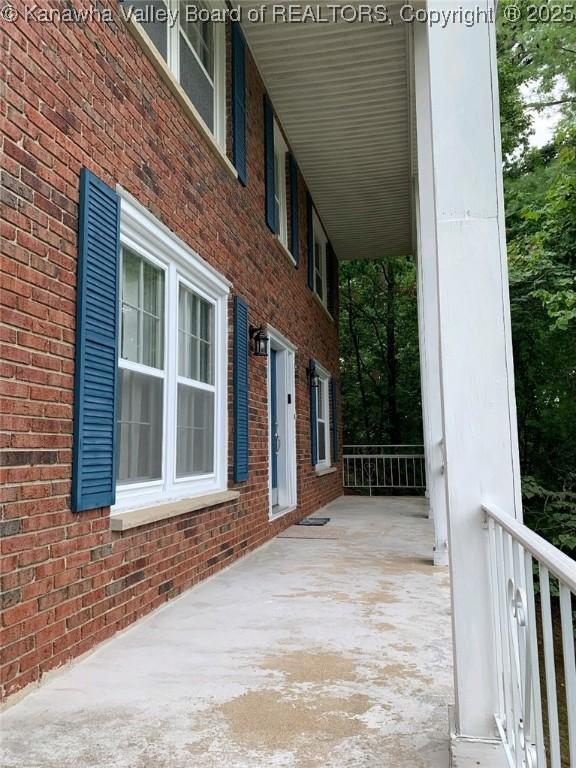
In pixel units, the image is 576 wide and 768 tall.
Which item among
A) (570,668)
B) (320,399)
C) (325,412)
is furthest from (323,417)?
(570,668)

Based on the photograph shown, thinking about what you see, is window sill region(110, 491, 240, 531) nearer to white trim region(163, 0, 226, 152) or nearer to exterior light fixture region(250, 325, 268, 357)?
exterior light fixture region(250, 325, 268, 357)

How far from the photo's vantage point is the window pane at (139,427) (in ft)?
10.4

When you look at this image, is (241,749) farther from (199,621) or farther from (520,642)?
(199,621)

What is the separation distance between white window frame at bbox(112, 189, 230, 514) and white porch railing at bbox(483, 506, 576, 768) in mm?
1986

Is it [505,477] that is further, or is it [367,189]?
[367,189]

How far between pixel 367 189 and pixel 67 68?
6.53 m

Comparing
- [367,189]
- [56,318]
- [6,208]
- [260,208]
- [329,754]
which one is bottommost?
[329,754]

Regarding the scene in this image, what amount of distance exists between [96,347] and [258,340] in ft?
9.09

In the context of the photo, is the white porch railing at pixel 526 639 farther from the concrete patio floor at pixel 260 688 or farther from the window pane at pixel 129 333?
the window pane at pixel 129 333

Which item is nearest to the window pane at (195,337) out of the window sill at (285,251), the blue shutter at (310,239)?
the window sill at (285,251)

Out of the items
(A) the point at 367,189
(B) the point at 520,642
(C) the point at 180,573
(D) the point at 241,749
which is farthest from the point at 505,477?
(A) the point at 367,189

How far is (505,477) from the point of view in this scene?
66.7 inches

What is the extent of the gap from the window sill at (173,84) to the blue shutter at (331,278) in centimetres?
602

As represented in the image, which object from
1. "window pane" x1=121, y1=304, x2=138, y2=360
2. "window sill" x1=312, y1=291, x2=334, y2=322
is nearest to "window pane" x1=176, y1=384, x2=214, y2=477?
"window pane" x1=121, y1=304, x2=138, y2=360
